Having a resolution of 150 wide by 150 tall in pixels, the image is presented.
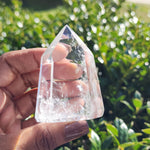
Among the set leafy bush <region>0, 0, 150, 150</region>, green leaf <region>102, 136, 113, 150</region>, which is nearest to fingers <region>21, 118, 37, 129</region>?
leafy bush <region>0, 0, 150, 150</region>

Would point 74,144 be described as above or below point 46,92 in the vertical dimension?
below

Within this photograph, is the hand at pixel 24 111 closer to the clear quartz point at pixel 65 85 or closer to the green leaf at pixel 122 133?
the clear quartz point at pixel 65 85

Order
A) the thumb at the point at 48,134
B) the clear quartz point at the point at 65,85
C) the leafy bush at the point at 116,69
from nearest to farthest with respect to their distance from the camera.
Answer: the thumb at the point at 48,134, the clear quartz point at the point at 65,85, the leafy bush at the point at 116,69

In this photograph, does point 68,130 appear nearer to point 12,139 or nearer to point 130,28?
point 12,139

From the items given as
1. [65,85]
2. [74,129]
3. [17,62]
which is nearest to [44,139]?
[74,129]

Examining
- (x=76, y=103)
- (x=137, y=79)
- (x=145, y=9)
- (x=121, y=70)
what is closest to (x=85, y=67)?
(x=76, y=103)

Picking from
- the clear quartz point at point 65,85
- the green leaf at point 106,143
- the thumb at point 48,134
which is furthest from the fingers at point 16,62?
the green leaf at point 106,143

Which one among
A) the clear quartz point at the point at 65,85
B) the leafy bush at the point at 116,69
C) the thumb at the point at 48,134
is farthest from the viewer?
the leafy bush at the point at 116,69

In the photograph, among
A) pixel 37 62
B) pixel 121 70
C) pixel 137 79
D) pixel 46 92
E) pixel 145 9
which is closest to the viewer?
pixel 46 92
